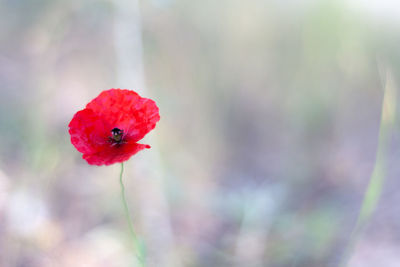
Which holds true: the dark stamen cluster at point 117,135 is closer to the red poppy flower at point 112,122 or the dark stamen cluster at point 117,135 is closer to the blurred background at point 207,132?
the red poppy flower at point 112,122

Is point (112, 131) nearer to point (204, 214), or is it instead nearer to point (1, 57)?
point (204, 214)

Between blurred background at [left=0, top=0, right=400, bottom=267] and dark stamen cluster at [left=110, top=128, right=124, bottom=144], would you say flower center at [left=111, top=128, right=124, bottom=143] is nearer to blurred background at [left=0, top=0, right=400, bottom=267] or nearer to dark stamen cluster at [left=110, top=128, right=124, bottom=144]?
dark stamen cluster at [left=110, top=128, right=124, bottom=144]

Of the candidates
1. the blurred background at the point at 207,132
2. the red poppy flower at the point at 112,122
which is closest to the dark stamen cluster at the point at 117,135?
the red poppy flower at the point at 112,122

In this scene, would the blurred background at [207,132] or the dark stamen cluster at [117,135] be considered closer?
the dark stamen cluster at [117,135]

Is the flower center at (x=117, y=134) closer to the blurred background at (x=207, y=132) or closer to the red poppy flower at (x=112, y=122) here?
the red poppy flower at (x=112, y=122)

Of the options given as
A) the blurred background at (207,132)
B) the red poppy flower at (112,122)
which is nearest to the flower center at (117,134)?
the red poppy flower at (112,122)

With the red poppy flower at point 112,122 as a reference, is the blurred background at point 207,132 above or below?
above

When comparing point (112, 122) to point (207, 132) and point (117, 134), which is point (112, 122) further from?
point (207, 132)

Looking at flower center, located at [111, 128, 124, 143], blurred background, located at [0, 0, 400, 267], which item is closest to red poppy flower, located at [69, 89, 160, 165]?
flower center, located at [111, 128, 124, 143]
